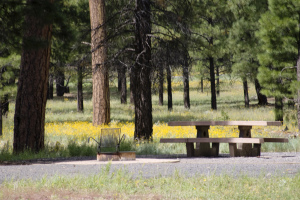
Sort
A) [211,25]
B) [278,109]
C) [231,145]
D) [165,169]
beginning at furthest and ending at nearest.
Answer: [211,25] → [278,109] → [231,145] → [165,169]

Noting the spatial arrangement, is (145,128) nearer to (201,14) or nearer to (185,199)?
(185,199)

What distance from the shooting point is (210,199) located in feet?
17.3

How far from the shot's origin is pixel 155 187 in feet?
19.1

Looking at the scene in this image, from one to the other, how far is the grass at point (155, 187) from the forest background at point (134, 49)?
10.3 ft

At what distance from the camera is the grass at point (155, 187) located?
17.7 feet

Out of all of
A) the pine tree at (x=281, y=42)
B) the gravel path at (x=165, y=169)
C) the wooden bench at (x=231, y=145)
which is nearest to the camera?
the gravel path at (x=165, y=169)

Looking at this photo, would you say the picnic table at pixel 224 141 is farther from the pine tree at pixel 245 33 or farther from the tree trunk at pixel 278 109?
Answer: the pine tree at pixel 245 33

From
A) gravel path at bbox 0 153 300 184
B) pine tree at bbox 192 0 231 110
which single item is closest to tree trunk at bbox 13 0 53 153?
gravel path at bbox 0 153 300 184

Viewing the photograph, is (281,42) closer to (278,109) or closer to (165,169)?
(278,109)

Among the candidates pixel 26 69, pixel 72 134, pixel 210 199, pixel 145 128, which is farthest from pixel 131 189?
pixel 72 134

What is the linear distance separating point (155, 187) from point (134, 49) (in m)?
7.82

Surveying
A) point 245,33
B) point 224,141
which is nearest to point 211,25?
point 245,33

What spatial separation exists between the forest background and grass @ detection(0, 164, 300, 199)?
315cm

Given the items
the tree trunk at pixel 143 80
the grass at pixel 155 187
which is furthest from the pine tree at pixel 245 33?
the grass at pixel 155 187
